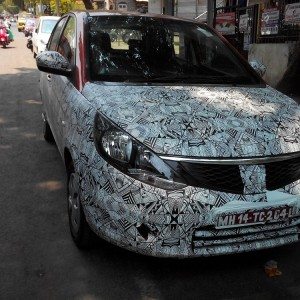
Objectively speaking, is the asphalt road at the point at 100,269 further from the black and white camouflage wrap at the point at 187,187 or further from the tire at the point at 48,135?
the tire at the point at 48,135

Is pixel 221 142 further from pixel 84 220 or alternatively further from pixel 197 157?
pixel 84 220

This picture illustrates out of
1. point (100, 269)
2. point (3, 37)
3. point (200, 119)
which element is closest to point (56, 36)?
point (200, 119)

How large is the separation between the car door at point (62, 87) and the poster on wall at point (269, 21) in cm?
647

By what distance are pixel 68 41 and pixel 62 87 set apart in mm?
557

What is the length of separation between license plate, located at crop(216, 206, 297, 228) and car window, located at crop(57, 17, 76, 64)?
203 centimetres

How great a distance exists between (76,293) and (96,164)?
33.2 inches

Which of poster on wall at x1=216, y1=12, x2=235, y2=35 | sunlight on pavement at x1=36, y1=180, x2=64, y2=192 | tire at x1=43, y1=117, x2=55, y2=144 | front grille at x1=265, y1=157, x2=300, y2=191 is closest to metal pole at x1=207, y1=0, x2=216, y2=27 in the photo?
poster on wall at x1=216, y1=12, x2=235, y2=35

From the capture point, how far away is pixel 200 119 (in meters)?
3.02

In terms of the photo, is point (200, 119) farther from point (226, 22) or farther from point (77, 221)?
point (226, 22)

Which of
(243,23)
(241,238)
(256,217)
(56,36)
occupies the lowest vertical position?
(241,238)

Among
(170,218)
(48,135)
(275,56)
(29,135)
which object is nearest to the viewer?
(170,218)

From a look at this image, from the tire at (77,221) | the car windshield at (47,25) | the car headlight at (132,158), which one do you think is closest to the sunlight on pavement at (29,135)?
the tire at (77,221)

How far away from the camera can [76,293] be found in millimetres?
2949

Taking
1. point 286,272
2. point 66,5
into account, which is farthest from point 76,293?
point 66,5
